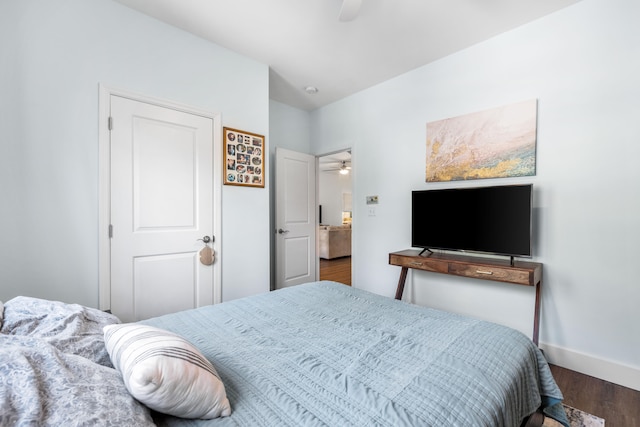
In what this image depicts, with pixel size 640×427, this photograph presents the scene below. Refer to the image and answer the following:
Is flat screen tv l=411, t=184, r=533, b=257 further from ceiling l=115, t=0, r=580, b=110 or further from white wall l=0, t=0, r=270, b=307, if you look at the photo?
white wall l=0, t=0, r=270, b=307

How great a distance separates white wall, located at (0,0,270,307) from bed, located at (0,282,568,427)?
101 centimetres

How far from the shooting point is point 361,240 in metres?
3.63

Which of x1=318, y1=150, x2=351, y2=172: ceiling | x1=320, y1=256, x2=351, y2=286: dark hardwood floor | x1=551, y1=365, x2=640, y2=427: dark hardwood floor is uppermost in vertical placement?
x1=318, y1=150, x2=351, y2=172: ceiling

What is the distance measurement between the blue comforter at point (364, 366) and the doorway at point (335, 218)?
3.12 metres

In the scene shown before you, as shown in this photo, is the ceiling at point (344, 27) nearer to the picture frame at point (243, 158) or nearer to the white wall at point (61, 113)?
the white wall at point (61, 113)

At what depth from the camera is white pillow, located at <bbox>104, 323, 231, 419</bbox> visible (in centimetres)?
69

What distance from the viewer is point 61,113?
6.34 feet

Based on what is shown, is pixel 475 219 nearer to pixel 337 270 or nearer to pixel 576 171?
pixel 576 171

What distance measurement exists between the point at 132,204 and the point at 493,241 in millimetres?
3006

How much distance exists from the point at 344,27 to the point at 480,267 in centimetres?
232

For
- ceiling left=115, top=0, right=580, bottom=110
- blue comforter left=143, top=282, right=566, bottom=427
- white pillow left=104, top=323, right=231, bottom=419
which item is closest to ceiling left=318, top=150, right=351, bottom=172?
ceiling left=115, top=0, right=580, bottom=110


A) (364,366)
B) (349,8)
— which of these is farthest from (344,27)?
(364,366)

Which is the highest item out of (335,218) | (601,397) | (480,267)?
(335,218)

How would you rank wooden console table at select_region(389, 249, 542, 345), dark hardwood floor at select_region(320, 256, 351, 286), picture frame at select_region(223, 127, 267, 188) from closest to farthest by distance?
wooden console table at select_region(389, 249, 542, 345), picture frame at select_region(223, 127, 267, 188), dark hardwood floor at select_region(320, 256, 351, 286)
